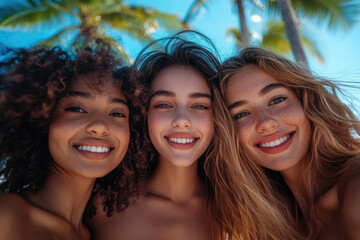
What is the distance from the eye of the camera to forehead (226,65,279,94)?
2872mm

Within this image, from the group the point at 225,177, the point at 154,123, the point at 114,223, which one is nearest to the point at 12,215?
the point at 114,223

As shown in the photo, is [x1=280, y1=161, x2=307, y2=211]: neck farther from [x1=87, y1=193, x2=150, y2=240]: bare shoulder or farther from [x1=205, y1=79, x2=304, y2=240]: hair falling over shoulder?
[x1=87, y1=193, x2=150, y2=240]: bare shoulder

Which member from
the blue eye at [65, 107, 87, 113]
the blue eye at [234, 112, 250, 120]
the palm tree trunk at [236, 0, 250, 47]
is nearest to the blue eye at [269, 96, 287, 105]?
the blue eye at [234, 112, 250, 120]

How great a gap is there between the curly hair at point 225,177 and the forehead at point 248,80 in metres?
0.20

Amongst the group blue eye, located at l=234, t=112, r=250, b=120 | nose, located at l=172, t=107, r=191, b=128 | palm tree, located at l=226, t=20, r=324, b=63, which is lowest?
nose, located at l=172, t=107, r=191, b=128

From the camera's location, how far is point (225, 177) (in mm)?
3145

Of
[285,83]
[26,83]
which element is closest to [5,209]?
[26,83]

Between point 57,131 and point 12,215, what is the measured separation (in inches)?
27.4

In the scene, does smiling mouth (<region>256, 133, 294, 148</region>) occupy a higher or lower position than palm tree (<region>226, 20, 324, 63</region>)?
lower

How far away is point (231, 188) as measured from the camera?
3051 millimetres

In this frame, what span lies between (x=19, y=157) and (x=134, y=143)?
1155 millimetres

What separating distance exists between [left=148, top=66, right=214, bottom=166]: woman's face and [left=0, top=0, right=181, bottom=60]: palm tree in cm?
718

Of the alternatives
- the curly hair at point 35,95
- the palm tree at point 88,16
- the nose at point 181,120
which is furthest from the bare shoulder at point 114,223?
the palm tree at point 88,16

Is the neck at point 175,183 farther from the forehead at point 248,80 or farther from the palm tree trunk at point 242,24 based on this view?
the palm tree trunk at point 242,24
